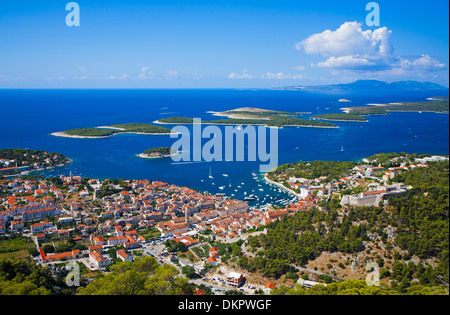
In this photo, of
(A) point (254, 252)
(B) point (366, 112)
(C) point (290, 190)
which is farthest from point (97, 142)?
(B) point (366, 112)

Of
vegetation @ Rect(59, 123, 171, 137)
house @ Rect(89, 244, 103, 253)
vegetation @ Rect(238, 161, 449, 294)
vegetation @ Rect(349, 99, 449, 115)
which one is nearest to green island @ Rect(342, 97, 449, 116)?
vegetation @ Rect(349, 99, 449, 115)

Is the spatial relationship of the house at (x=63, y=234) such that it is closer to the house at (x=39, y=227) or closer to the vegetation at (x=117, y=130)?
the house at (x=39, y=227)

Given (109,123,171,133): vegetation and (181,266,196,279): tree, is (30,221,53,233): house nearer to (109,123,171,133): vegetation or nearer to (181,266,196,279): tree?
(181,266,196,279): tree

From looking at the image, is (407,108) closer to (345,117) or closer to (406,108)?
(406,108)
